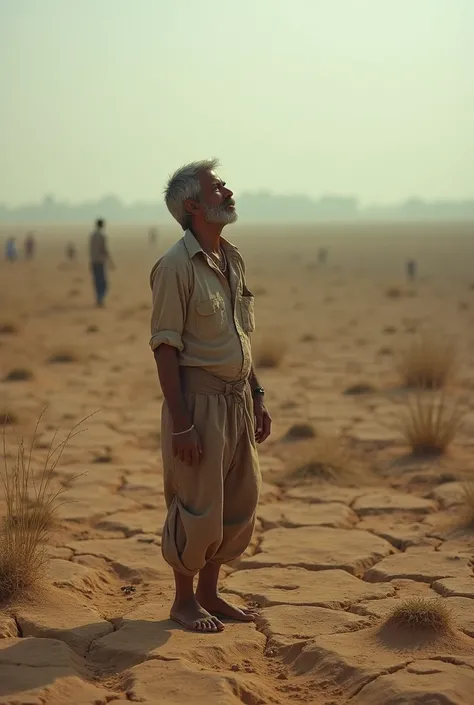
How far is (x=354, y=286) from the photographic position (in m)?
27.1

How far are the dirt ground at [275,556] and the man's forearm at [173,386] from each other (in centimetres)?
85

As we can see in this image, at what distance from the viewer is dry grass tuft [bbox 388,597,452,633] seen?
4078 mm

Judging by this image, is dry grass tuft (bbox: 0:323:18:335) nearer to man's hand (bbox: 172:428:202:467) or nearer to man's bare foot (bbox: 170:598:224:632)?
man's bare foot (bbox: 170:598:224:632)

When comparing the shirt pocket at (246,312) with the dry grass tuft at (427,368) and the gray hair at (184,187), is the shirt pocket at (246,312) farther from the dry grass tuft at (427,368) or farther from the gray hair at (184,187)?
the dry grass tuft at (427,368)

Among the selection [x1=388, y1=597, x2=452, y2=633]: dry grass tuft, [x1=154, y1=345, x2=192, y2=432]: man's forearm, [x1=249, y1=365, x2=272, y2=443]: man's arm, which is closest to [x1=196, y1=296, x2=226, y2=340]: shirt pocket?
[x1=154, y1=345, x2=192, y2=432]: man's forearm

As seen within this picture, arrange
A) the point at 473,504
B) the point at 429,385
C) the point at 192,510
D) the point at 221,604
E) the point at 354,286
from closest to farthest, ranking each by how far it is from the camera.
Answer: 1. the point at 192,510
2. the point at 221,604
3. the point at 473,504
4. the point at 429,385
5. the point at 354,286

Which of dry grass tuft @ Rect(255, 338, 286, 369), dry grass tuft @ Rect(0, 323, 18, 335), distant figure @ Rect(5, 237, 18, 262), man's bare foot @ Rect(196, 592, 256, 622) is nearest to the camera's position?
man's bare foot @ Rect(196, 592, 256, 622)

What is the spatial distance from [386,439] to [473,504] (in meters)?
2.41

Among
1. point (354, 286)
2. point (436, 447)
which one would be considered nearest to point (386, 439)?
point (436, 447)

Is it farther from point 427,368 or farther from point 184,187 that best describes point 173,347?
point 427,368

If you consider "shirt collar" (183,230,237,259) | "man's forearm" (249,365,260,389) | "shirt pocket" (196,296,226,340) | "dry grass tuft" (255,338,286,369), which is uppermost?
"shirt collar" (183,230,237,259)

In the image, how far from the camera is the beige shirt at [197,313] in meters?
3.97

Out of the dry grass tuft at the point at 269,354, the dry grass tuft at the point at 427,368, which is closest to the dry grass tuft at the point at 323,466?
the dry grass tuft at the point at 427,368

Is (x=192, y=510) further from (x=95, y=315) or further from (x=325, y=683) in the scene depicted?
(x=95, y=315)
